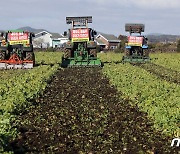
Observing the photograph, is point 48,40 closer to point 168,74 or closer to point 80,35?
point 80,35

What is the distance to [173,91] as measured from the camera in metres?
12.0

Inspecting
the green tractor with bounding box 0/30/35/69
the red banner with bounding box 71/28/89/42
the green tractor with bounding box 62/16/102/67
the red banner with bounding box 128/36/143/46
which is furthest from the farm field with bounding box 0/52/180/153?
the red banner with bounding box 128/36/143/46

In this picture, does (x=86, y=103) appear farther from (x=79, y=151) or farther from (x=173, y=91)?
(x=79, y=151)

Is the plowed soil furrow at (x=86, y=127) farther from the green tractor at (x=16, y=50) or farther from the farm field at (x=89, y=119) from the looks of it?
the green tractor at (x=16, y=50)

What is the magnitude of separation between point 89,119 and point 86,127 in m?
0.68

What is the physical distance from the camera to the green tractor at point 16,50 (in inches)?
872

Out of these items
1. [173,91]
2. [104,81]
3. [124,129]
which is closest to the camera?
[124,129]

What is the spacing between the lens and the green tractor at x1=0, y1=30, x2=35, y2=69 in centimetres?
2216

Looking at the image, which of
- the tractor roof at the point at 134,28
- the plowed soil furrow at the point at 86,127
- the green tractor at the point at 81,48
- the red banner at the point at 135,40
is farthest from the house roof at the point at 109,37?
the plowed soil furrow at the point at 86,127

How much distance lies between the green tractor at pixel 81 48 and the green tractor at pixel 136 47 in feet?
17.9

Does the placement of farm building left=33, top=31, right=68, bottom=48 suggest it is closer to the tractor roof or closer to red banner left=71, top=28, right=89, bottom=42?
the tractor roof

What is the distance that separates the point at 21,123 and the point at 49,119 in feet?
2.45

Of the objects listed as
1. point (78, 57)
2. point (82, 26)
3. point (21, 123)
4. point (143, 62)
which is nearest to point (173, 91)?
point (21, 123)

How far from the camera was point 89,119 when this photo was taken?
885cm
